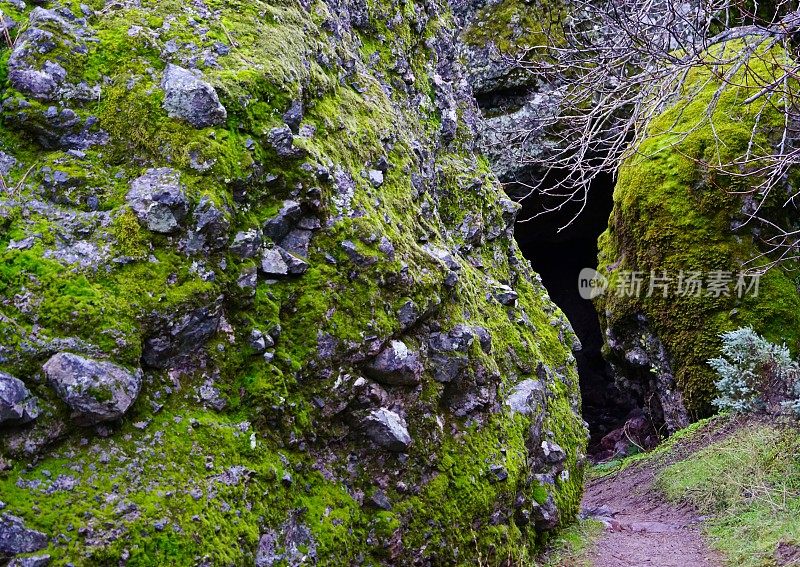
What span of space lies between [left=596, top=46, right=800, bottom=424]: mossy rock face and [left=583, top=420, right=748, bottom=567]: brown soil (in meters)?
1.26

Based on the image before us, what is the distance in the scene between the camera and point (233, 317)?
2738 mm

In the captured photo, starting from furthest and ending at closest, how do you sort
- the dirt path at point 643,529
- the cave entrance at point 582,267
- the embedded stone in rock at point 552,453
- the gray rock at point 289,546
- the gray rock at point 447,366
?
the cave entrance at point 582,267 < the embedded stone in rock at point 552,453 < the dirt path at point 643,529 < the gray rock at point 447,366 < the gray rock at point 289,546

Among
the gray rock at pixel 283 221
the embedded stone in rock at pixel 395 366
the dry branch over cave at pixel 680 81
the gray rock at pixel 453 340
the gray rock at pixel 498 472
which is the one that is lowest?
the gray rock at pixel 498 472

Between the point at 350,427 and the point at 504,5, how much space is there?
938 centimetres

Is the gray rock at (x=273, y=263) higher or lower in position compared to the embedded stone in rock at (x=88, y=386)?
higher

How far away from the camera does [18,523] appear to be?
6.38 feet

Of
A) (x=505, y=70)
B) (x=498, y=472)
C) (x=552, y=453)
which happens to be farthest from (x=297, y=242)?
(x=505, y=70)

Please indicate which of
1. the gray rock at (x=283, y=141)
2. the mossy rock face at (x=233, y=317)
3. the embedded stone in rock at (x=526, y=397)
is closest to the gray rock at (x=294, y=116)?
the mossy rock face at (x=233, y=317)

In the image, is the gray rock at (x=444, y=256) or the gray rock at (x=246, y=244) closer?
the gray rock at (x=246, y=244)

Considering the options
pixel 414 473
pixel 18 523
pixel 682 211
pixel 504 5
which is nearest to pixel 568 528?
pixel 414 473

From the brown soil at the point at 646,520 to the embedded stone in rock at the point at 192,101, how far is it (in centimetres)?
320

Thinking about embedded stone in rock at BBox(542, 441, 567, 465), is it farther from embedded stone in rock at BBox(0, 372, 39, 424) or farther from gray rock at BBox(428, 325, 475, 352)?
embedded stone in rock at BBox(0, 372, 39, 424)

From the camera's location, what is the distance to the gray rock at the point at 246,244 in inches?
109

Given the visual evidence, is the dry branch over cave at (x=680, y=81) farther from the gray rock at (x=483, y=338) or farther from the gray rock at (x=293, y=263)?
the gray rock at (x=293, y=263)
